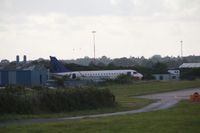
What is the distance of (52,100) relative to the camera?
3038cm

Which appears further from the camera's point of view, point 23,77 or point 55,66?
point 55,66

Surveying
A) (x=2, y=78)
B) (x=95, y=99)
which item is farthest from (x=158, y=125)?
(x=2, y=78)

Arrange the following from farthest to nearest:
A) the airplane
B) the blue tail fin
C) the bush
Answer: the blue tail fin
the airplane
the bush

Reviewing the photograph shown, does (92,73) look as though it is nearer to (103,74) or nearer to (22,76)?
(103,74)

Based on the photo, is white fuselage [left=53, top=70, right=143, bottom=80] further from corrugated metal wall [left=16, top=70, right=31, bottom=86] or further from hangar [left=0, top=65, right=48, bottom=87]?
corrugated metal wall [left=16, top=70, right=31, bottom=86]

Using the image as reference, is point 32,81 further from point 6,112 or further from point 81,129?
point 81,129

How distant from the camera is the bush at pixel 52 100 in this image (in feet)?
93.6

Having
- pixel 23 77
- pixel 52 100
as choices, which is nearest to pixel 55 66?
pixel 23 77

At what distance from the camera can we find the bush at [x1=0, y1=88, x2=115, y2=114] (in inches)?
1123

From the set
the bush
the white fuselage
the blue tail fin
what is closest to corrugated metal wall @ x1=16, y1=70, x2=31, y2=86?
the white fuselage

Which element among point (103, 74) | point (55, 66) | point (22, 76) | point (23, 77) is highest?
point (55, 66)

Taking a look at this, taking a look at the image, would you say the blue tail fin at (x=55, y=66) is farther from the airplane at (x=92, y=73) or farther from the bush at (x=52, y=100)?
the bush at (x=52, y=100)

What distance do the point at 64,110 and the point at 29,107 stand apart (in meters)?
2.63

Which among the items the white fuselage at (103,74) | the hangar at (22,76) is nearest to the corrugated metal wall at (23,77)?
the hangar at (22,76)
